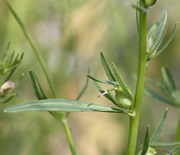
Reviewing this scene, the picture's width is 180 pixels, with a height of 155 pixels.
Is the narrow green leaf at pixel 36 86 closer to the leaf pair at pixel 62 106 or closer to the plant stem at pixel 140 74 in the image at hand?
the leaf pair at pixel 62 106

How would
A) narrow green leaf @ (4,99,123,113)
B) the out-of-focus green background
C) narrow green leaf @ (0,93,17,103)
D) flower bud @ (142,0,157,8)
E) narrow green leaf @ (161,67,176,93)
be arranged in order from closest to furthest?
flower bud @ (142,0,157,8), narrow green leaf @ (4,99,123,113), narrow green leaf @ (0,93,17,103), narrow green leaf @ (161,67,176,93), the out-of-focus green background

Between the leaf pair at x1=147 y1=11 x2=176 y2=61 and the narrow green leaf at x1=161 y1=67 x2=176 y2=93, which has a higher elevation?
the leaf pair at x1=147 y1=11 x2=176 y2=61

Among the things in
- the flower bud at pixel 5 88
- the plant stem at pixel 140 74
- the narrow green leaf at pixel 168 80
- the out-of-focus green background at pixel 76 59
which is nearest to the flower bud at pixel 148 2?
the plant stem at pixel 140 74

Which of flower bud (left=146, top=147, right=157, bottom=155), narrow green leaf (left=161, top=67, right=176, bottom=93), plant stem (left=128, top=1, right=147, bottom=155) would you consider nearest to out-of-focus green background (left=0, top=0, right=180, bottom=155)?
narrow green leaf (left=161, top=67, right=176, bottom=93)

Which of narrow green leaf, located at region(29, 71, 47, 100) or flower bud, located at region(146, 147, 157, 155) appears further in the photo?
narrow green leaf, located at region(29, 71, 47, 100)

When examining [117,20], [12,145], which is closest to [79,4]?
[117,20]

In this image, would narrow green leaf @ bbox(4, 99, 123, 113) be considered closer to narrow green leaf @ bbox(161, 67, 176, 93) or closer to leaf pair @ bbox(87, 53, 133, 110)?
leaf pair @ bbox(87, 53, 133, 110)

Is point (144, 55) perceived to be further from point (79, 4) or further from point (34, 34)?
point (34, 34)

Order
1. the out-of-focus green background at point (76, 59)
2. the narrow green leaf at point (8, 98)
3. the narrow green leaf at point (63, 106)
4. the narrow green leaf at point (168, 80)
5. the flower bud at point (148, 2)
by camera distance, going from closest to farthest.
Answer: the flower bud at point (148, 2)
the narrow green leaf at point (63, 106)
the narrow green leaf at point (8, 98)
the narrow green leaf at point (168, 80)
the out-of-focus green background at point (76, 59)
